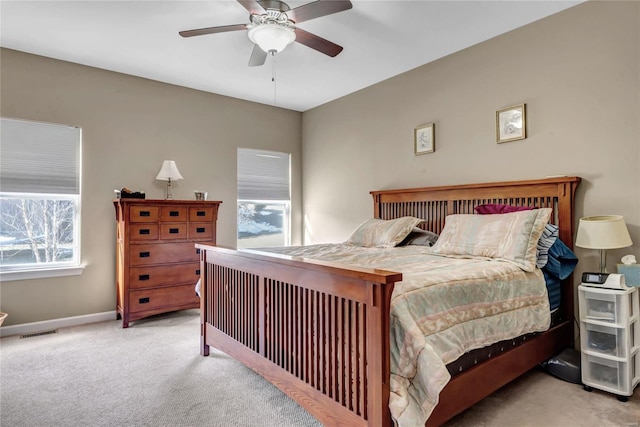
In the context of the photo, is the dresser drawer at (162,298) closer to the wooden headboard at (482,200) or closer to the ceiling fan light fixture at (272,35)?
the wooden headboard at (482,200)

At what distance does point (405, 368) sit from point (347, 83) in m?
3.52

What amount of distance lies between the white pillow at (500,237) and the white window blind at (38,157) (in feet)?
11.9

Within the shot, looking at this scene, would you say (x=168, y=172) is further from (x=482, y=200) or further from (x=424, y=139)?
(x=482, y=200)

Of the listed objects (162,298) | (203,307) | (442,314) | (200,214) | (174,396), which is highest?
(200,214)

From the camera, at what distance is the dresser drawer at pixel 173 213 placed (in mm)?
3768

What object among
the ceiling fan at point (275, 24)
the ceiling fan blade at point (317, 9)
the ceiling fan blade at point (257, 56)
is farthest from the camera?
the ceiling fan blade at point (257, 56)

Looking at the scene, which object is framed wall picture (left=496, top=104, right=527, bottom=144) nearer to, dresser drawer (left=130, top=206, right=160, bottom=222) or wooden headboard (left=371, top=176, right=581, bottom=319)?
wooden headboard (left=371, top=176, right=581, bottom=319)

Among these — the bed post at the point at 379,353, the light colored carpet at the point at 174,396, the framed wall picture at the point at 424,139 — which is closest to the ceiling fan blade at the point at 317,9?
the bed post at the point at 379,353

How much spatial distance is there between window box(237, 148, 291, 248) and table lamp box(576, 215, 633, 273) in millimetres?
3722

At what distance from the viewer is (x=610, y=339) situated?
221cm

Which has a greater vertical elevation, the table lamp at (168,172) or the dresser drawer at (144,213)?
the table lamp at (168,172)

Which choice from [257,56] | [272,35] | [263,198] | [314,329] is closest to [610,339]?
[314,329]

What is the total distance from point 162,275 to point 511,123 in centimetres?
361

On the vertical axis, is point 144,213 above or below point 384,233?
above
